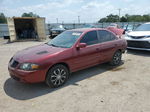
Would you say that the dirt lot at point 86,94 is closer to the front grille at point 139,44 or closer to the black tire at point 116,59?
the black tire at point 116,59

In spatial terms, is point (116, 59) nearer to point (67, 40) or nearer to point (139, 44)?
point (67, 40)

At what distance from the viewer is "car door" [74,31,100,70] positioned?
4492 mm

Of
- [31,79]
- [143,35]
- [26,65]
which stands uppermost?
[143,35]

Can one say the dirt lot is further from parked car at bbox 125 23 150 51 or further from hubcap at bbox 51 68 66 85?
parked car at bbox 125 23 150 51

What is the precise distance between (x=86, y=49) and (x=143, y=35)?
4.22m

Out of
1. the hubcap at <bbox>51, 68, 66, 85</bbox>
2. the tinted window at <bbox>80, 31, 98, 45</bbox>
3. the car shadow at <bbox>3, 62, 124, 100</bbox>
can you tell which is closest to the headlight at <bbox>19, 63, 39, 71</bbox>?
the hubcap at <bbox>51, 68, 66, 85</bbox>

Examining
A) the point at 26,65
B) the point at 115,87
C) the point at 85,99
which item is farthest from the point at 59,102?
the point at 115,87

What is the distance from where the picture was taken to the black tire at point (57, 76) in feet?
12.9

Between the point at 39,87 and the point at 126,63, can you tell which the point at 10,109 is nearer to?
the point at 39,87

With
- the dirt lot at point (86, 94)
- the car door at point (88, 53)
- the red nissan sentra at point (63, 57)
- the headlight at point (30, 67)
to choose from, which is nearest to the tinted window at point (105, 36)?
the red nissan sentra at point (63, 57)

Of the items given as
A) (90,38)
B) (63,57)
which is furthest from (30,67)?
(90,38)

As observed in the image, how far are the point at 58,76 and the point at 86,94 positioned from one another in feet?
2.98

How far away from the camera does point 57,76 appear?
4070mm

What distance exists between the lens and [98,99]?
137 inches
